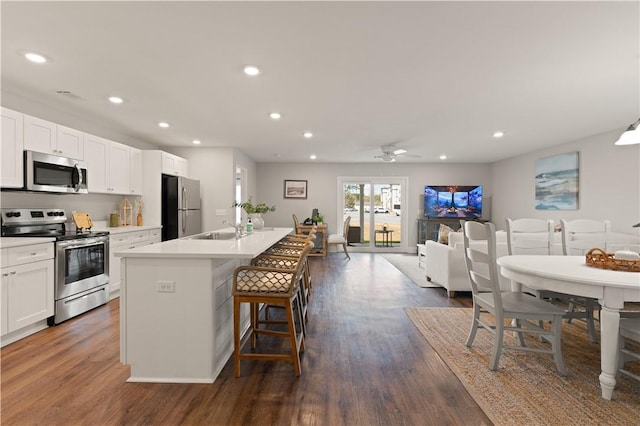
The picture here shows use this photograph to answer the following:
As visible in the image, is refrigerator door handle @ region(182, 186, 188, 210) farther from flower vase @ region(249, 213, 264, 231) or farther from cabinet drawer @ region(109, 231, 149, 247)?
flower vase @ region(249, 213, 264, 231)

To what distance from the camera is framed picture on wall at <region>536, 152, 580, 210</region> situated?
584 centimetres

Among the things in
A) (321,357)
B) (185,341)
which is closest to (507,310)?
(321,357)

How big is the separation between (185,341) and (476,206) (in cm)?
821

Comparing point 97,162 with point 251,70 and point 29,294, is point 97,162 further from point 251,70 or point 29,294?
point 251,70

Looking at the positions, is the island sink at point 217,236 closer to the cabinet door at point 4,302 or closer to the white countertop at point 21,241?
the white countertop at point 21,241

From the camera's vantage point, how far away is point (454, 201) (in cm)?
862

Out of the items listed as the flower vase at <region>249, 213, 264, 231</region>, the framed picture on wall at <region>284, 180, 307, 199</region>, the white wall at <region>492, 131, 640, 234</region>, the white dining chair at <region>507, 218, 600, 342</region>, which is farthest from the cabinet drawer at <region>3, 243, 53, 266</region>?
the white wall at <region>492, 131, 640, 234</region>

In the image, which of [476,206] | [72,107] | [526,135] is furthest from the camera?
[476,206]

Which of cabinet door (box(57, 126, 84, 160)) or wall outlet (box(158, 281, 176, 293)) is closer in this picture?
wall outlet (box(158, 281, 176, 293))

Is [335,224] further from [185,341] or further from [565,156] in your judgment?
[185,341]

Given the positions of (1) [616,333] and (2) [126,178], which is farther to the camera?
(2) [126,178]

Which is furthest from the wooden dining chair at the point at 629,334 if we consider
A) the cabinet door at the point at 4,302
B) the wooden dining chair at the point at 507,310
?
the cabinet door at the point at 4,302

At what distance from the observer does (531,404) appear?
195cm

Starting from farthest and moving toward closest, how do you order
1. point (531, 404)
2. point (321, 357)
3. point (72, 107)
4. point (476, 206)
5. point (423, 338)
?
point (476, 206) → point (72, 107) → point (423, 338) → point (321, 357) → point (531, 404)
